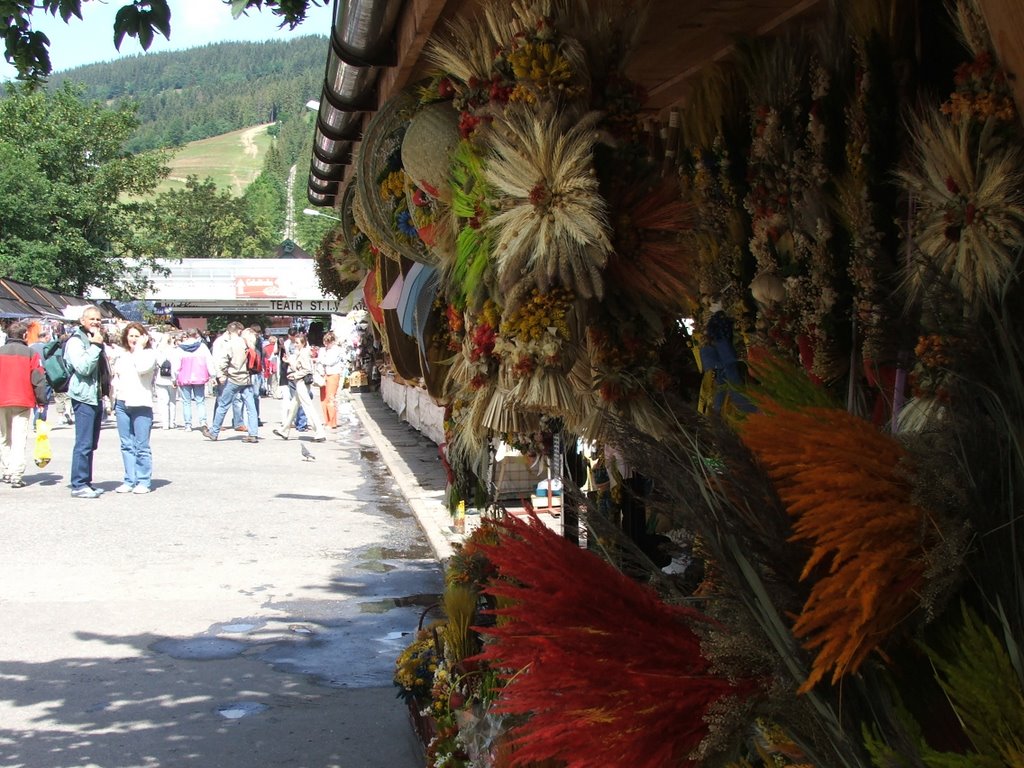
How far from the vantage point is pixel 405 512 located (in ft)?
37.5

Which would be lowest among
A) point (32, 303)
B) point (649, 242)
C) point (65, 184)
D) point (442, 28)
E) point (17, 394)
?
point (17, 394)

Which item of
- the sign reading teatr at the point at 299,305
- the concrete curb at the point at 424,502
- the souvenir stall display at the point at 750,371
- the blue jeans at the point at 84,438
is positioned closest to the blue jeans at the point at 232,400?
the concrete curb at the point at 424,502

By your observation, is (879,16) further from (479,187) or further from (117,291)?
(117,291)

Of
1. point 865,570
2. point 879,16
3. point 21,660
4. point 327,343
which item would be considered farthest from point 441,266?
point 327,343

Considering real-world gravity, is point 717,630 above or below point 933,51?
below

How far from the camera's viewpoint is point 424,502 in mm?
11445

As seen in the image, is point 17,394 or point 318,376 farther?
point 318,376

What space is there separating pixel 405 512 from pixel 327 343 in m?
7.79

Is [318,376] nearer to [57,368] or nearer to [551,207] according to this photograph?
[57,368]

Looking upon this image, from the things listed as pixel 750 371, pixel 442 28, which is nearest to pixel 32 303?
pixel 442 28

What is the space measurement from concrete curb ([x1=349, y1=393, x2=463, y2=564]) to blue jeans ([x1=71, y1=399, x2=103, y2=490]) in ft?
10.5

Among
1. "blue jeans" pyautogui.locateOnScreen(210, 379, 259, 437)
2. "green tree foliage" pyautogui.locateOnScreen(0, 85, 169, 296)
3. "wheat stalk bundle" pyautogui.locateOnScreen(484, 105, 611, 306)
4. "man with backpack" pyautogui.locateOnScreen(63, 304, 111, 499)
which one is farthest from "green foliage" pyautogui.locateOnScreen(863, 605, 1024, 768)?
"green tree foliage" pyautogui.locateOnScreen(0, 85, 169, 296)

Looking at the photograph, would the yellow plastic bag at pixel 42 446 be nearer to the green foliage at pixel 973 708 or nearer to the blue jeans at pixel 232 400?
the blue jeans at pixel 232 400

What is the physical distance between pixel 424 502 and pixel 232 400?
739 centimetres
